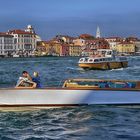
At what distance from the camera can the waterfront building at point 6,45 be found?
180 m

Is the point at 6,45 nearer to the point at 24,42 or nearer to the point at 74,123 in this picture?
the point at 24,42

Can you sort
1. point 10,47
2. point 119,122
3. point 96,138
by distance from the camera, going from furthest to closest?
point 10,47 → point 119,122 → point 96,138

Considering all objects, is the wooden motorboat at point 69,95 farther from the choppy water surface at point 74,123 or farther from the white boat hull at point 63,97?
the choppy water surface at point 74,123

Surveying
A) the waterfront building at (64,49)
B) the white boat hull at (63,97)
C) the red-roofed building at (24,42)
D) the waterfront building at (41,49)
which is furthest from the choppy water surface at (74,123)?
the waterfront building at (64,49)

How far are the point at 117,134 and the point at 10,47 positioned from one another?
174 metres

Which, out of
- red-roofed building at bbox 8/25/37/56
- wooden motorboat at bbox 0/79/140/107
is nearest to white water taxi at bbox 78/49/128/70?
wooden motorboat at bbox 0/79/140/107

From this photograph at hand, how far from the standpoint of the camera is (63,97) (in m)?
15.9

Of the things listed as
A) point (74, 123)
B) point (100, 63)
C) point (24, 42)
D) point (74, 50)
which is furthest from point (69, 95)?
point (74, 50)

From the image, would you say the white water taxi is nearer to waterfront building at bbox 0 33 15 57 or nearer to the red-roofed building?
waterfront building at bbox 0 33 15 57

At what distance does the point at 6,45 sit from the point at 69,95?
6628 inches

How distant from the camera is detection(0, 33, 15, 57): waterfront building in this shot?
180 metres

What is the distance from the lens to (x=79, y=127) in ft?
42.9

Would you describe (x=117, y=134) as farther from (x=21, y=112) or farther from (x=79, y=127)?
(x=21, y=112)

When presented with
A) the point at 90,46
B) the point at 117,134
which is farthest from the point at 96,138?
the point at 90,46
